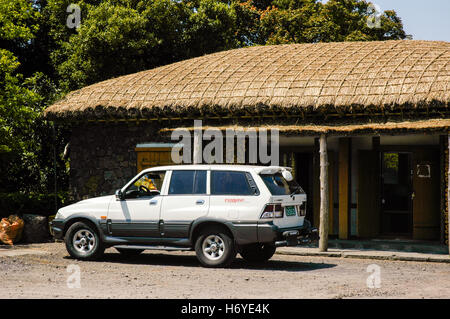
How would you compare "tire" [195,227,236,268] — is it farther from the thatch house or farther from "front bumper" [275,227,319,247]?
the thatch house

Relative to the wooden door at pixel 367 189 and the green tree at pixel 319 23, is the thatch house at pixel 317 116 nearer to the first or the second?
the wooden door at pixel 367 189

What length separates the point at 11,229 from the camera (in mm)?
16500

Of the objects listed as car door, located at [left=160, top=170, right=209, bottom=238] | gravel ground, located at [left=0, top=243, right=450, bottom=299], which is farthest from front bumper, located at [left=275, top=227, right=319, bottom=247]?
car door, located at [left=160, top=170, right=209, bottom=238]

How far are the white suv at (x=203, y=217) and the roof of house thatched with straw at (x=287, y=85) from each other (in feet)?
13.1

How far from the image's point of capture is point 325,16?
2811 cm

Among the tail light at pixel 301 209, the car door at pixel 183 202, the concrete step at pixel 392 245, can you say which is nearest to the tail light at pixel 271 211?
the tail light at pixel 301 209

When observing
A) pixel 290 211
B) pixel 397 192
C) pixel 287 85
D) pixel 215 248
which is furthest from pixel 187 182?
pixel 397 192

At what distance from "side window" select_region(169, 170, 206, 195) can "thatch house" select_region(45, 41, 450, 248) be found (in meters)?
3.47

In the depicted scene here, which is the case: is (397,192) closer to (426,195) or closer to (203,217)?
(426,195)

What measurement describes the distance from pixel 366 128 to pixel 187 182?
4.16 m

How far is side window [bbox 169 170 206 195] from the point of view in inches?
464

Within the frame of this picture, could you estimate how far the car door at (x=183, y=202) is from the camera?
457 inches

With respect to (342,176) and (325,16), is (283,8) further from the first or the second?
(342,176)
